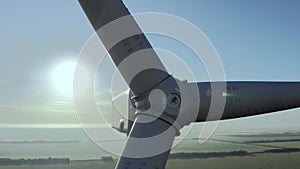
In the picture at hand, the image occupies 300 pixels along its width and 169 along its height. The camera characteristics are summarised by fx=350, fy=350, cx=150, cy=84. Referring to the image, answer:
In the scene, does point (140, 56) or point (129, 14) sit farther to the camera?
point (140, 56)

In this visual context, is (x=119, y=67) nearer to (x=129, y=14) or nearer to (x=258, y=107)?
(x=129, y=14)

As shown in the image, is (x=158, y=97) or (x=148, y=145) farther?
(x=158, y=97)

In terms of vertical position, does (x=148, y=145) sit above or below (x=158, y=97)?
below

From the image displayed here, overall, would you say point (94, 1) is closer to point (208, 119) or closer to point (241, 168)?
point (208, 119)

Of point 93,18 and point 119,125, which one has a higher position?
point 93,18

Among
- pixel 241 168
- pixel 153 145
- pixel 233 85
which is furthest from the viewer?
pixel 241 168

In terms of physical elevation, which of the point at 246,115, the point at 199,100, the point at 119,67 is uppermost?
the point at 119,67

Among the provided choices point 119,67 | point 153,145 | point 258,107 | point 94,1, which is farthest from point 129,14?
point 258,107

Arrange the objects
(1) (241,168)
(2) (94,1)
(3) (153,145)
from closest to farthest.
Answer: (2) (94,1) < (3) (153,145) < (1) (241,168)
